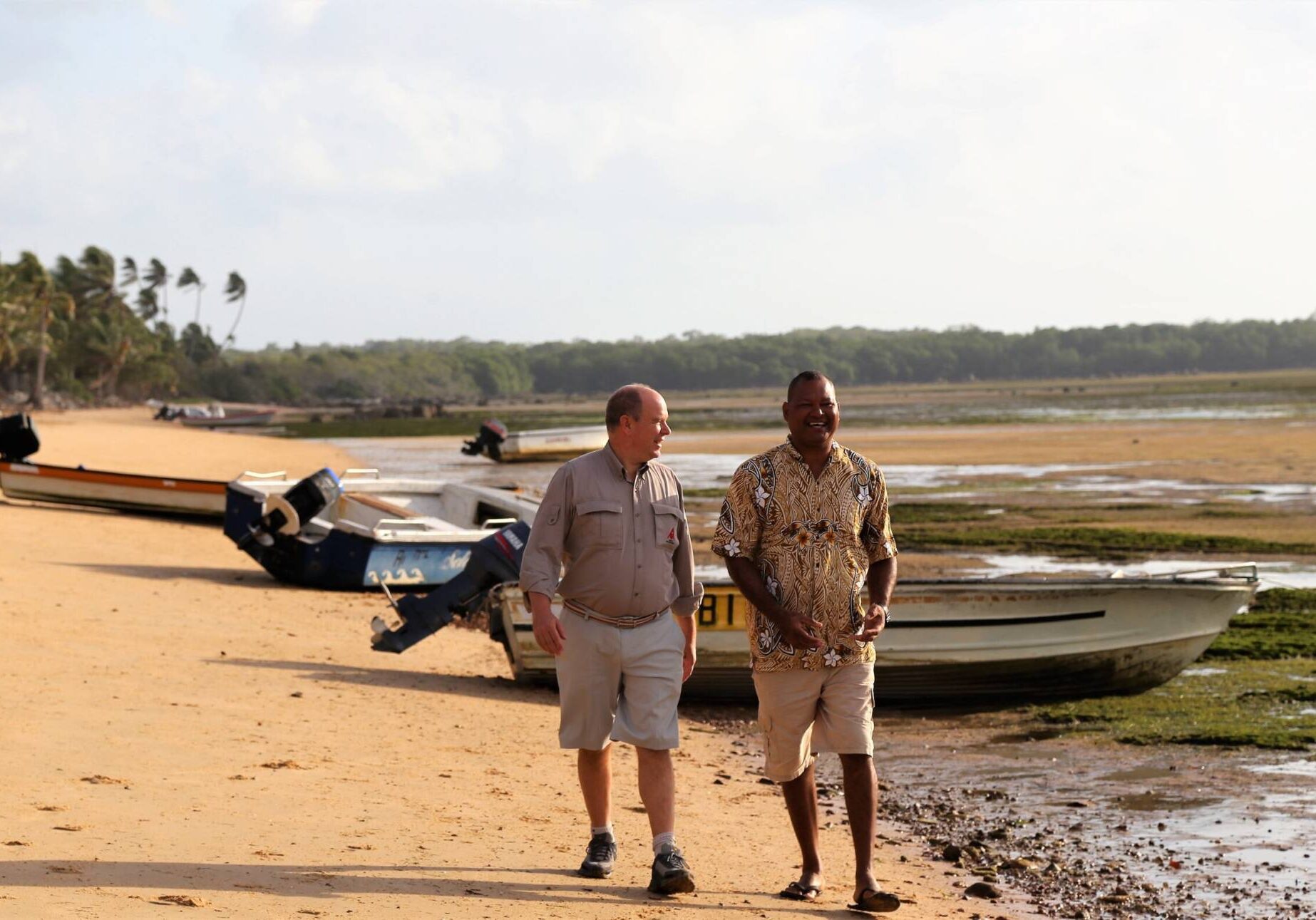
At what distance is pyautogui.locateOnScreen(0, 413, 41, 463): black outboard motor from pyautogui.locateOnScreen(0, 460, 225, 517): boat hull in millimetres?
243

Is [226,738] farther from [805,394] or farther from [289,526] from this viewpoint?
[289,526]

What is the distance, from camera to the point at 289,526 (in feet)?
52.0

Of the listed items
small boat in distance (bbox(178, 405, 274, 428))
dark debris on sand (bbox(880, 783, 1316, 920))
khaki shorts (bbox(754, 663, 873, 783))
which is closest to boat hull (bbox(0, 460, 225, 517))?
dark debris on sand (bbox(880, 783, 1316, 920))

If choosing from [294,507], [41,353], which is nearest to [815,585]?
[294,507]

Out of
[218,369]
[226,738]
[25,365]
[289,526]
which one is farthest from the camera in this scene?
[218,369]

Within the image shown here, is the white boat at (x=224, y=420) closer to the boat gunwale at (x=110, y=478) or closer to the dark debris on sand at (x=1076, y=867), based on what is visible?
the boat gunwale at (x=110, y=478)

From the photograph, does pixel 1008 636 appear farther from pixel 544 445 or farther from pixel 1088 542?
pixel 544 445

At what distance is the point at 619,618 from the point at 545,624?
0.93 feet

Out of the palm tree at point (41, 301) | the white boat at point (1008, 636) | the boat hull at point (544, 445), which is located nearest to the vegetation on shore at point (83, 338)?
the palm tree at point (41, 301)

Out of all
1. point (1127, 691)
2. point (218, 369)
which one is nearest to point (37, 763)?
point (1127, 691)

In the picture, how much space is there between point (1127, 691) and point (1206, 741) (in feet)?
5.33

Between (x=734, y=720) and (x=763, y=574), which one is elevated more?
(x=763, y=574)

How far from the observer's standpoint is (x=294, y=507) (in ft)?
53.4

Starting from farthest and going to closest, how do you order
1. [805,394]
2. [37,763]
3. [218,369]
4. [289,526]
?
[218,369] < [289,526] < [37,763] < [805,394]
